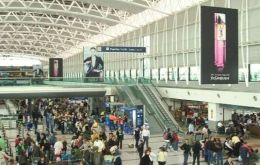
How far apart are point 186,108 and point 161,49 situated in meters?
5.48

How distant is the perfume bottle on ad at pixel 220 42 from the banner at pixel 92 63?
16.6m

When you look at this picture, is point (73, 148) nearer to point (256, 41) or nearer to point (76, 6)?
point (256, 41)

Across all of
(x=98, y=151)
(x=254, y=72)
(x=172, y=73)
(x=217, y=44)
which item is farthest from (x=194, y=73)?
(x=98, y=151)

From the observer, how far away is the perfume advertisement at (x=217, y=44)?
15.1 m

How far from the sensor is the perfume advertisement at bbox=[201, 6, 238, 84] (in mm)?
15125

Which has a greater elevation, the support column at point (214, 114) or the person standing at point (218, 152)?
the support column at point (214, 114)

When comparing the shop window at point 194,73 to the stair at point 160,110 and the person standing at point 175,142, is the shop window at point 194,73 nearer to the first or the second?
the stair at point 160,110

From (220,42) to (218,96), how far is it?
9876 mm

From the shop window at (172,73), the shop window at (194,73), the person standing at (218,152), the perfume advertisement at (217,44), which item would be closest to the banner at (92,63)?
the shop window at (172,73)

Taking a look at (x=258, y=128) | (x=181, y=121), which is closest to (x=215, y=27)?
(x=258, y=128)

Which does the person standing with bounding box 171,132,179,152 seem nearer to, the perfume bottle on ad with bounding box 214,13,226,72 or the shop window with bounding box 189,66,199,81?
the perfume bottle on ad with bounding box 214,13,226,72

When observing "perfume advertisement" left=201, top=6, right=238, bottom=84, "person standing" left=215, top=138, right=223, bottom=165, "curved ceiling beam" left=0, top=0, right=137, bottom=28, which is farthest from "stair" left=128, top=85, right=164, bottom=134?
"curved ceiling beam" left=0, top=0, right=137, bottom=28

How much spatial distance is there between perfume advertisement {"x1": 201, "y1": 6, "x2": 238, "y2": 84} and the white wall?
6.23 metres

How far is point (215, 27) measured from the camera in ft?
50.0
